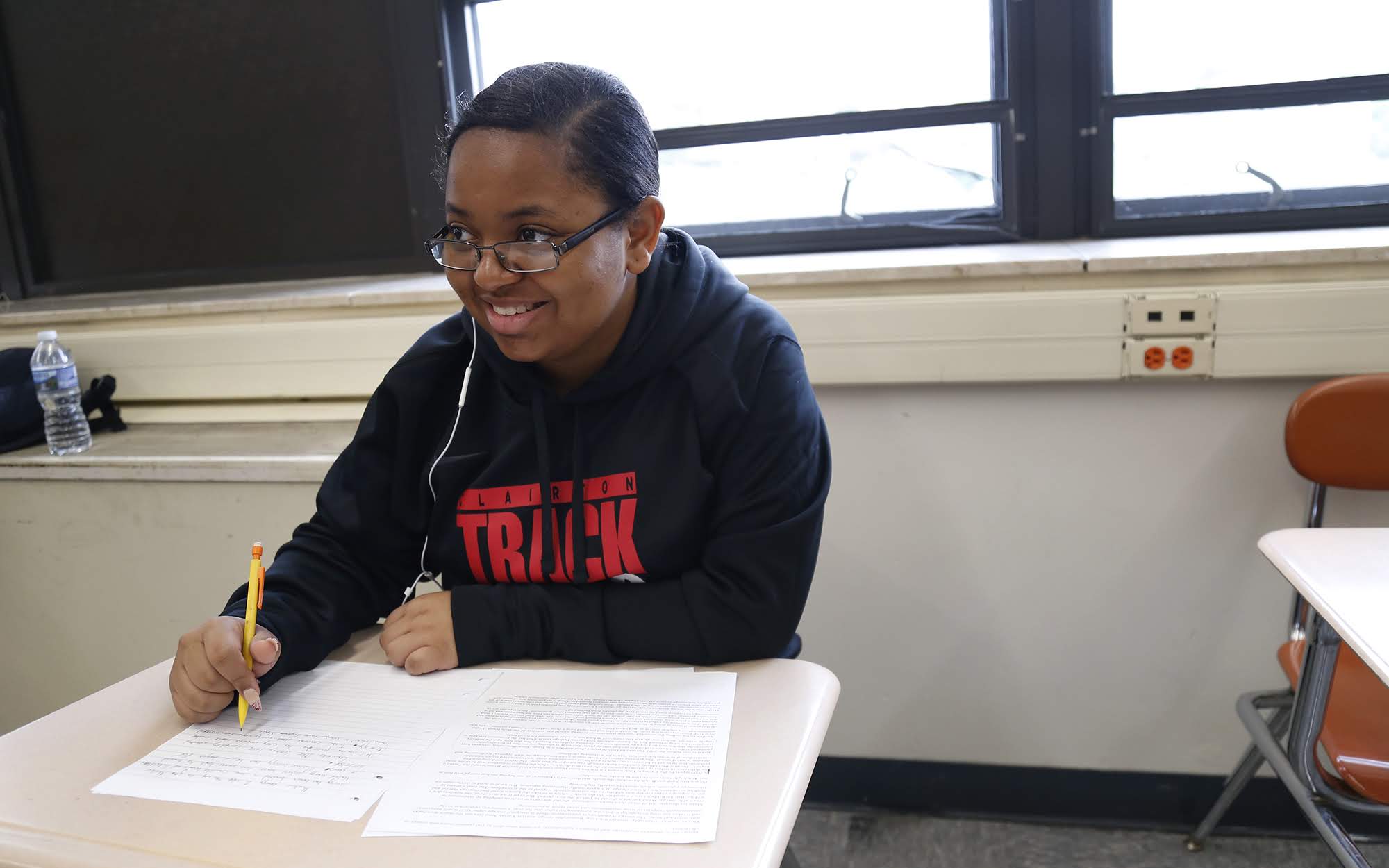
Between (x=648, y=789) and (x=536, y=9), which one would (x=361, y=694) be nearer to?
(x=648, y=789)

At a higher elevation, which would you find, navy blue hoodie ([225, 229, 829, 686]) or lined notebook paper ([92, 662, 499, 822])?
navy blue hoodie ([225, 229, 829, 686])

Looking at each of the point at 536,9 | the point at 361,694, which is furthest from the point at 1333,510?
the point at 536,9

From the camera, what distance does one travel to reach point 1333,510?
1729mm

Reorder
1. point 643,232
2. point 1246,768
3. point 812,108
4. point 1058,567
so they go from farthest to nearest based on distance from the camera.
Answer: point 812,108 → point 1058,567 → point 1246,768 → point 643,232

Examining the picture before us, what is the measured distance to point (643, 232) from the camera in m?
1.16

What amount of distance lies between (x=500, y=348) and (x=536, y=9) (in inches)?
55.6

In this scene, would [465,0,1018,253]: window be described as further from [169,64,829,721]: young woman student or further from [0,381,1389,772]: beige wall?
[169,64,829,721]: young woman student

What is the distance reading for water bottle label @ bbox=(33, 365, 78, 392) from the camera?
7.18 feet

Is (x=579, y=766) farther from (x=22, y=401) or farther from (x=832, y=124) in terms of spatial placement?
(x=22, y=401)

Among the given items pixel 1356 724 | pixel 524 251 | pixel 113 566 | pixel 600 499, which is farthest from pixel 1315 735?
pixel 113 566

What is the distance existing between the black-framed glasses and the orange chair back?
3.80 feet

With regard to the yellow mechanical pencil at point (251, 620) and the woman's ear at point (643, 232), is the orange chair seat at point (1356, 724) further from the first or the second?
the yellow mechanical pencil at point (251, 620)

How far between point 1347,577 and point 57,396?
2.37 metres

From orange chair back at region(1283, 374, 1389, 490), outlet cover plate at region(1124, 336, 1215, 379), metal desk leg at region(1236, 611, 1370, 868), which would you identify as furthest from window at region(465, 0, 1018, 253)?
metal desk leg at region(1236, 611, 1370, 868)
